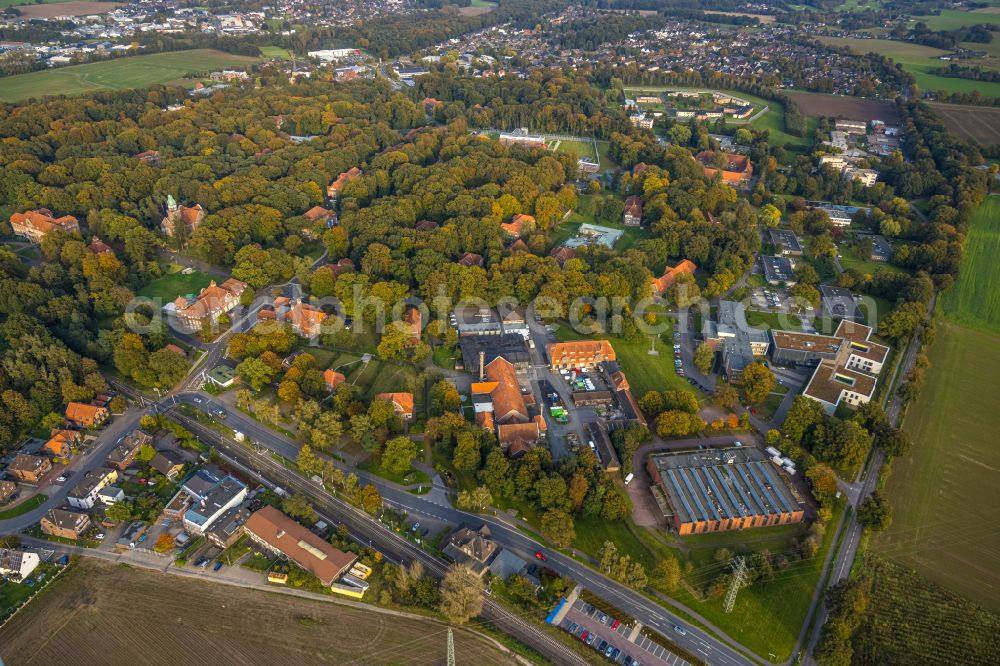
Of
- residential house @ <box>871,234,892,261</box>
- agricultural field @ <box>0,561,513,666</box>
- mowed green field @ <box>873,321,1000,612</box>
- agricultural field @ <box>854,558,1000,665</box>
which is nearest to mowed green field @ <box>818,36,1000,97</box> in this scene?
residential house @ <box>871,234,892,261</box>

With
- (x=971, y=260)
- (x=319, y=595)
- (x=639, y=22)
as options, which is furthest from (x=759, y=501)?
(x=639, y=22)

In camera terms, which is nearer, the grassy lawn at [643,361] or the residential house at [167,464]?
the residential house at [167,464]

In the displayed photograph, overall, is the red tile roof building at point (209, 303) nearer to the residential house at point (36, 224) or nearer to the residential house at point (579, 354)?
the residential house at point (36, 224)

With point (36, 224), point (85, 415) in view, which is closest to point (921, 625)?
point (85, 415)

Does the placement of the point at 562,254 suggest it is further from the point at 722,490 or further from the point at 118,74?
the point at 118,74

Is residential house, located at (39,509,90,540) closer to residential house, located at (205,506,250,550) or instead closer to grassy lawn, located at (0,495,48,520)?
grassy lawn, located at (0,495,48,520)

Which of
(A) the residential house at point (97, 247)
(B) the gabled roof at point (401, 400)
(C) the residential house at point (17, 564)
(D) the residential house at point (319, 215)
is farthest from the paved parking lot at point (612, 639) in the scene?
(A) the residential house at point (97, 247)

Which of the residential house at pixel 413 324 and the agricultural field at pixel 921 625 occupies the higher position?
the residential house at pixel 413 324
